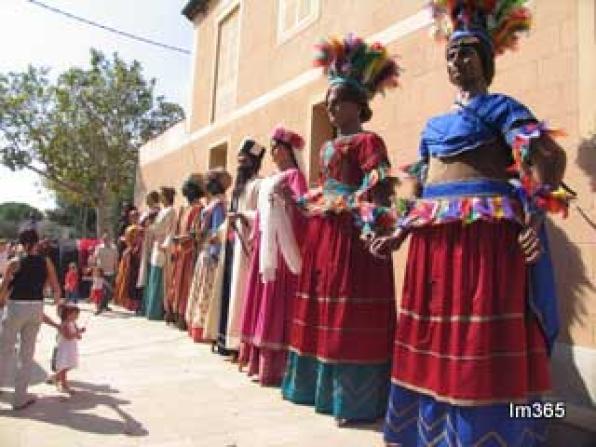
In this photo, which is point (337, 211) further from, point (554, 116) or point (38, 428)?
point (38, 428)

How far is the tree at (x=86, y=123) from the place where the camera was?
85.6 ft

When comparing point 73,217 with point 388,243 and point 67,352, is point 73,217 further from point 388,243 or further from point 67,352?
point 388,243

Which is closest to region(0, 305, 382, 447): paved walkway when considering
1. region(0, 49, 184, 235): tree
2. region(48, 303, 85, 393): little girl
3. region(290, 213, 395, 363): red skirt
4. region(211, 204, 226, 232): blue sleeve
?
region(48, 303, 85, 393): little girl

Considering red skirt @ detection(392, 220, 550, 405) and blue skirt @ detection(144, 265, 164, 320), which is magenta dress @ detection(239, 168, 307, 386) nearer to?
red skirt @ detection(392, 220, 550, 405)

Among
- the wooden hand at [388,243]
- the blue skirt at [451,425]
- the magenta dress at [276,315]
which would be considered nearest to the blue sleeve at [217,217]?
the magenta dress at [276,315]

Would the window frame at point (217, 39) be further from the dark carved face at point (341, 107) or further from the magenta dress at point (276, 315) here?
the dark carved face at point (341, 107)

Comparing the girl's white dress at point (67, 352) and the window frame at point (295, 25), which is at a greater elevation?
the window frame at point (295, 25)

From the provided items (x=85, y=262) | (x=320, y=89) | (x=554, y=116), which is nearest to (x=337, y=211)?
(x=554, y=116)

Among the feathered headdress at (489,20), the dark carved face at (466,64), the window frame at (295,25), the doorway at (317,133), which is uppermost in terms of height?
the window frame at (295,25)

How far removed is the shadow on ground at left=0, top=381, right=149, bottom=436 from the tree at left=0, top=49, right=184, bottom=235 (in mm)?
23583

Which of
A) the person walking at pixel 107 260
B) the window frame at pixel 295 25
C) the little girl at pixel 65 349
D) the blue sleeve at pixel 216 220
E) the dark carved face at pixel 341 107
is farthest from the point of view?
the person walking at pixel 107 260

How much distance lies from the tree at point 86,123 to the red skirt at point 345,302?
2429 centimetres

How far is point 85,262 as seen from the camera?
44.0ft

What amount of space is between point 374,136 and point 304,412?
6.15 ft
